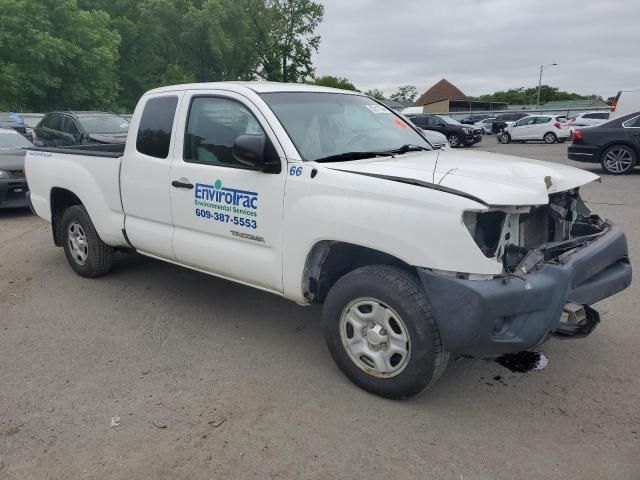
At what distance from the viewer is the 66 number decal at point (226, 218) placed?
12.3 feet

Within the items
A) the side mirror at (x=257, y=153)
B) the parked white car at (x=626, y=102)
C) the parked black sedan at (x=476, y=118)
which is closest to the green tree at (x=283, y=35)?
the parked black sedan at (x=476, y=118)

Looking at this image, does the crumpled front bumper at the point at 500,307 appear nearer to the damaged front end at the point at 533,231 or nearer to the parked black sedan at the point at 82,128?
the damaged front end at the point at 533,231

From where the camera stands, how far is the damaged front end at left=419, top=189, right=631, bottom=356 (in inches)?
110

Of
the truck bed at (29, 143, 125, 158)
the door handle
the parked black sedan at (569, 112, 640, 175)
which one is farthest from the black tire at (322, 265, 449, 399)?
the parked black sedan at (569, 112, 640, 175)

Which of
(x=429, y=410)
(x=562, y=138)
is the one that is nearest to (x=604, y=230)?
(x=429, y=410)

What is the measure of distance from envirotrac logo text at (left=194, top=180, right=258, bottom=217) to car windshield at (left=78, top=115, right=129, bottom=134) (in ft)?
30.5

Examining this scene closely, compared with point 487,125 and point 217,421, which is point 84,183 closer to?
point 217,421

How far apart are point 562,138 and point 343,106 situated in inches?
1054

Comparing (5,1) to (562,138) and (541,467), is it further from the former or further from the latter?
(541,467)

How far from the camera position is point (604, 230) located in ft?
12.2

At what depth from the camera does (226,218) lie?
3.90m

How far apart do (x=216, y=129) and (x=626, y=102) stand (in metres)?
16.2

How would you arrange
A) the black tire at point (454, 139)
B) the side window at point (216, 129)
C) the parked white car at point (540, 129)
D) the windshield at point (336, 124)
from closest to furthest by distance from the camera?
the windshield at point (336, 124), the side window at point (216, 129), the black tire at point (454, 139), the parked white car at point (540, 129)

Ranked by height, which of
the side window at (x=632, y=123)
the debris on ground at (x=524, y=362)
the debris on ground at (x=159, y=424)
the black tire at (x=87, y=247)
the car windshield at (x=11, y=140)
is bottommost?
the debris on ground at (x=159, y=424)
